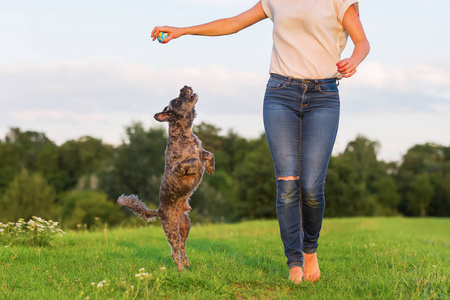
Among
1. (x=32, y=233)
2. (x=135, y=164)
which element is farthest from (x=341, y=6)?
(x=135, y=164)

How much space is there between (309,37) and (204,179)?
46946mm

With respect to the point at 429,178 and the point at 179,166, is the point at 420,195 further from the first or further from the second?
the point at 179,166

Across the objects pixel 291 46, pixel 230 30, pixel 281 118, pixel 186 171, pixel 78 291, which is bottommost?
pixel 78 291

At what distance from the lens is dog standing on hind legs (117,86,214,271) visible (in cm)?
494

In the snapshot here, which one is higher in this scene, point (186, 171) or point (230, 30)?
point (230, 30)

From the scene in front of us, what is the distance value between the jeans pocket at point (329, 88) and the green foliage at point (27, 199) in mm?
46229

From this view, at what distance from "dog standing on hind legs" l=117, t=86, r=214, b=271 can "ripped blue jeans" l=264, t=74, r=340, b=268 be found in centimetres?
82

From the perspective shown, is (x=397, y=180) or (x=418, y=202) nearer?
(x=418, y=202)

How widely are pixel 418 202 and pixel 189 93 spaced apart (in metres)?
73.5

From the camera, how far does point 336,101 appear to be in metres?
5.24

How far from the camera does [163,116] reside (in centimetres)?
493

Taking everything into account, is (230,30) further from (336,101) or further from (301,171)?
(301,171)

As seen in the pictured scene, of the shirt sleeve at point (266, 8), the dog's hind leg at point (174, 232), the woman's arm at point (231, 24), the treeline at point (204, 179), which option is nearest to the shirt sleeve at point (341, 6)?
the shirt sleeve at point (266, 8)

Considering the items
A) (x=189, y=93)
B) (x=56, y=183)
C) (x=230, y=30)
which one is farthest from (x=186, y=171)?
(x=56, y=183)
